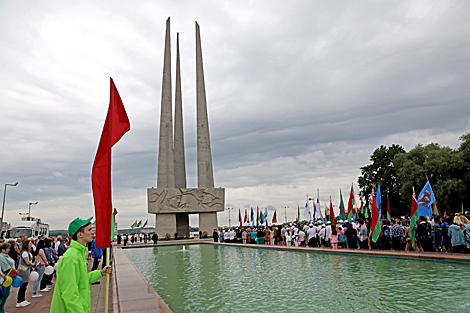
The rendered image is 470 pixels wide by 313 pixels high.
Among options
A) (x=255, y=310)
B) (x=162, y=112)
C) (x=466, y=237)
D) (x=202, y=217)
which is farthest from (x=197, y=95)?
(x=255, y=310)

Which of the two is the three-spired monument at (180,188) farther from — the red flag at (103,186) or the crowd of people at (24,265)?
the red flag at (103,186)

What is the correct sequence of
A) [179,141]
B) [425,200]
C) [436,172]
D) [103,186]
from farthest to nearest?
[179,141], [436,172], [425,200], [103,186]

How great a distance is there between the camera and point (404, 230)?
14195mm

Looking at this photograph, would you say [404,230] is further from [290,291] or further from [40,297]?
[40,297]

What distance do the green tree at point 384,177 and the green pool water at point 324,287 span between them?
30.3 meters

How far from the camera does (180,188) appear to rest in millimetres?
39750

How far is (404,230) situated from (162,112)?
A: 31.9m

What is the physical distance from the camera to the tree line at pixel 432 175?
3009 centimetres

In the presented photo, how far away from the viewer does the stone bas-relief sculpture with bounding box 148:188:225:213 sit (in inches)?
1492

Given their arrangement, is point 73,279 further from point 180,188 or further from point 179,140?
point 179,140

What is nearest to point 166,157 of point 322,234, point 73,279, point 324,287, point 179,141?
point 179,141

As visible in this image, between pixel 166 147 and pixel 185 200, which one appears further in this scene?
pixel 166 147

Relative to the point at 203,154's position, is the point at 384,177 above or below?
below

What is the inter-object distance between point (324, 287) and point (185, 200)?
105ft
